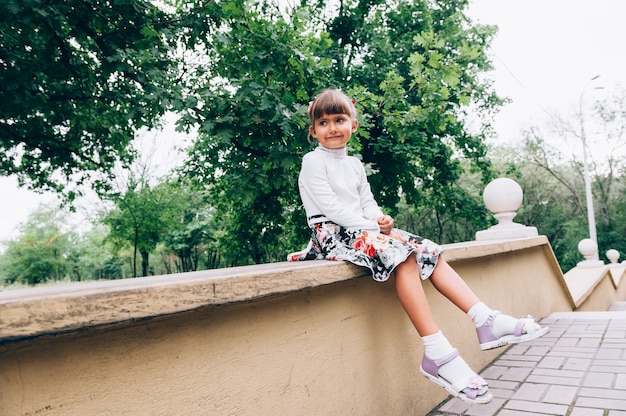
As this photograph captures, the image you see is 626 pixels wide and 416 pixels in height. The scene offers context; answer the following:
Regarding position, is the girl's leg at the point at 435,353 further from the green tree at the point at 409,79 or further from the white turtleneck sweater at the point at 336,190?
the green tree at the point at 409,79

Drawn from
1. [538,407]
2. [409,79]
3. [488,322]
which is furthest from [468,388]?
[409,79]

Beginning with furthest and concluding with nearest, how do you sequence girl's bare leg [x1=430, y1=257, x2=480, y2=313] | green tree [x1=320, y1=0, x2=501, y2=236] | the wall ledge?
1. green tree [x1=320, y1=0, x2=501, y2=236]
2. girl's bare leg [x1=430, y1=257, x2=480, y2=313]
3. the wall ledge

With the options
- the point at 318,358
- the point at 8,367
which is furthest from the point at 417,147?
the point at 8,367

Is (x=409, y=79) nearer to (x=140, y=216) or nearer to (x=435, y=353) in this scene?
(x=435, y=353)

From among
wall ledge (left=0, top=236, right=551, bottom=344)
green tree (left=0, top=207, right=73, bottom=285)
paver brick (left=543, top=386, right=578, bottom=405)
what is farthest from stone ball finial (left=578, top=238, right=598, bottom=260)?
green tree (left=0, top=207, right=73, bottom=285)

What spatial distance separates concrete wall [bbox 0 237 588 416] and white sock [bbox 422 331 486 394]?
0.31m

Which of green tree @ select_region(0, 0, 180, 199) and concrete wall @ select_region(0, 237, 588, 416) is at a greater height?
green tree @ select_region(0, 0, 180, 199)

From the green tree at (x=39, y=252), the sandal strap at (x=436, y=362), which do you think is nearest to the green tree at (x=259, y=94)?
the sandal strap at (x=436, y=362)

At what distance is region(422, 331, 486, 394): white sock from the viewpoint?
1.83 meters

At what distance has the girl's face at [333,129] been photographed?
2312 mm

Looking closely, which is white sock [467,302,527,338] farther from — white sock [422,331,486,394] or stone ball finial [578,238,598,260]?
stone ball finial [578,238,598,260]

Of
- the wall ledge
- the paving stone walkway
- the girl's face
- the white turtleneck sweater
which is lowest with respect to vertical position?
the paving stone walkway

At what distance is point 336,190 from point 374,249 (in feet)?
1.53

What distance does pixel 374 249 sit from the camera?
1.94 metres
